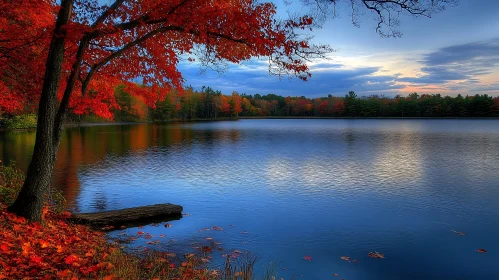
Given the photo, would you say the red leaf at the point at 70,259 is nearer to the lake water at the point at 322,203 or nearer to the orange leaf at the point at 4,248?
the orange leaf at the point at 4,248

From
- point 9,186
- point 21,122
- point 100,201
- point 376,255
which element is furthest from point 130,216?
point 21,122

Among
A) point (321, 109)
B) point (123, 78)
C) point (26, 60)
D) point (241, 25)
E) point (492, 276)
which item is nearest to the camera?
point (241, 25)

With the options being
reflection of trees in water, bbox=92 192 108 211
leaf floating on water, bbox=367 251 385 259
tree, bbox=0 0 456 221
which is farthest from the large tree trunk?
leaf floating on water, bbox=367 251 385 259

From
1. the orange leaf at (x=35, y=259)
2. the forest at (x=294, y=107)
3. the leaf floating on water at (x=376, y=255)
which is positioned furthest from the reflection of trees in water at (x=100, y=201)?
the forest at (x=294, y=107)

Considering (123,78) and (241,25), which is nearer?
(241,25)

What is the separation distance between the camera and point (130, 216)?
12406mm

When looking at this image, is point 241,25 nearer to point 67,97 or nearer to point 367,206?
point 67,97

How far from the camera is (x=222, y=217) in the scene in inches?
567

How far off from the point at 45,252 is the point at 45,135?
10.0 feet

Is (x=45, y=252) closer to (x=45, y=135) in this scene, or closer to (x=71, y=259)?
(x=71, y=259)

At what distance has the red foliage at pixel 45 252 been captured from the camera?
558cm

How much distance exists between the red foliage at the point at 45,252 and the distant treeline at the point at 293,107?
10016 centimetres

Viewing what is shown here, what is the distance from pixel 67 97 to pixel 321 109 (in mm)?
183625

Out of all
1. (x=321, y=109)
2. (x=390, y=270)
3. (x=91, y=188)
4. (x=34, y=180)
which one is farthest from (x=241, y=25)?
(x=321, y=109)
